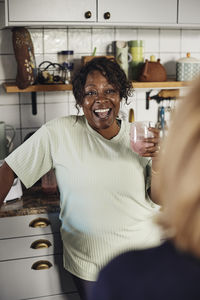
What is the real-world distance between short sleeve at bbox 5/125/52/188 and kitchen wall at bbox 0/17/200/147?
2.91 feet

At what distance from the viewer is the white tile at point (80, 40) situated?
8.44ft

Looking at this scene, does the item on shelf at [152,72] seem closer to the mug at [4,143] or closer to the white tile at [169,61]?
the white tile at [169,61]

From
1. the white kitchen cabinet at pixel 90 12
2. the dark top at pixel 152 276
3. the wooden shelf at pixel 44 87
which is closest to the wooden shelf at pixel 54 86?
the wooden shelf at pixel 44 87

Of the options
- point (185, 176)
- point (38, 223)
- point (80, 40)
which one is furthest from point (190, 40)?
point (185, 176)

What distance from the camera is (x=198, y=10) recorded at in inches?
94.7

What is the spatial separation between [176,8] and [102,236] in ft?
4.66

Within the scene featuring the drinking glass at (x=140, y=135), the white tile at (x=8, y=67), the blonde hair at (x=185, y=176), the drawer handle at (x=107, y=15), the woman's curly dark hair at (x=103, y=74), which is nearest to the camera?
the blonde hair at (x=185, y=176)

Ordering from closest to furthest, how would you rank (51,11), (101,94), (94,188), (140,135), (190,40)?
(140,135), (94,188), (101,94), (51,11), (190,40)

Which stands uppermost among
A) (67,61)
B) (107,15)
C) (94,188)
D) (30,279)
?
(107,15)

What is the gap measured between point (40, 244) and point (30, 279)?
188mm

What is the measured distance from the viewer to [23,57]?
233 cm

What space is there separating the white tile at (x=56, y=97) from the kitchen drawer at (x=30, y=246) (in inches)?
35.8

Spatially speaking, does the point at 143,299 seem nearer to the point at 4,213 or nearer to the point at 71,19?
the point at 4,213

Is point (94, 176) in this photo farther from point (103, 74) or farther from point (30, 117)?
point (30, 117)
